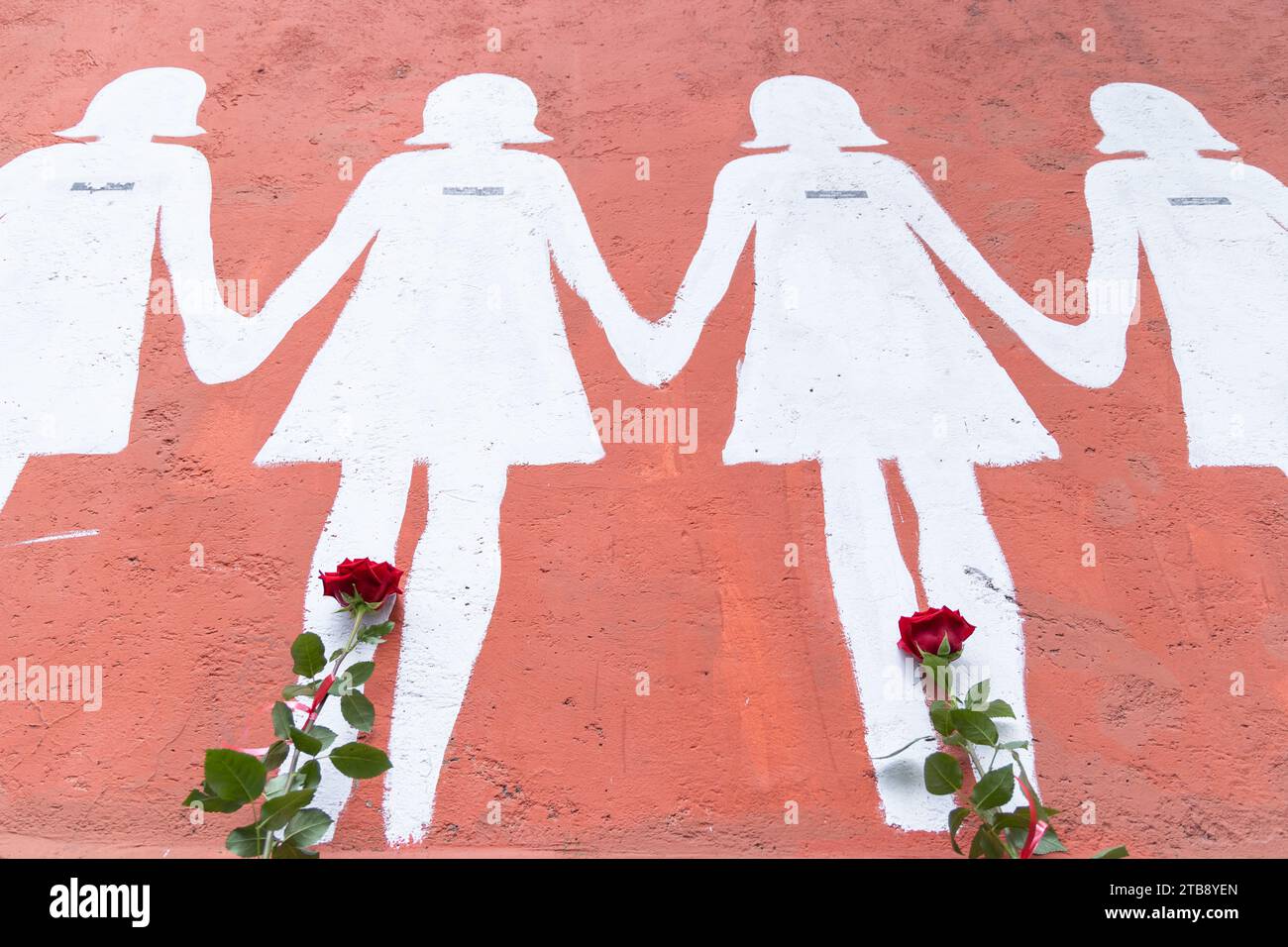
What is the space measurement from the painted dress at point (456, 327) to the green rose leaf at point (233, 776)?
1.02m

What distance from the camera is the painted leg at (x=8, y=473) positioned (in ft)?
9.63

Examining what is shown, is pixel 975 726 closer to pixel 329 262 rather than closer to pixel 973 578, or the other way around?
pixel 973 578

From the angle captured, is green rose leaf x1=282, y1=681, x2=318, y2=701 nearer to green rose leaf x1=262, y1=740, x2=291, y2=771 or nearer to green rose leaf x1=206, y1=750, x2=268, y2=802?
green rose leaf x1=262, y1=740, x2=291, y2=771

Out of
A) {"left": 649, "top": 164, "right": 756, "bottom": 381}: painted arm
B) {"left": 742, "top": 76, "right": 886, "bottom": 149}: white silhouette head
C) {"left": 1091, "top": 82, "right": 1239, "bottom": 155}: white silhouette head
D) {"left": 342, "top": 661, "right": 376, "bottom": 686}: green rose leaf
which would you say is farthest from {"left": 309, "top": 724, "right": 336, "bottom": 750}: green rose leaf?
{"left": 1091, "top": 82, "right": 1239, "bottom": 155}: white silhouette head

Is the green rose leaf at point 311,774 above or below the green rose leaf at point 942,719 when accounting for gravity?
below

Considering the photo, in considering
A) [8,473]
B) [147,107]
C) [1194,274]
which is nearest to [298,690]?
[8,473]

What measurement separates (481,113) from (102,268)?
134cm

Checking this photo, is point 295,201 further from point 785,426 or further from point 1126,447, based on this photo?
point 1126,447

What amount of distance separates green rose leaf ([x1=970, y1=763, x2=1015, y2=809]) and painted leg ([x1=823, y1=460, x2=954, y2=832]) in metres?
0.18

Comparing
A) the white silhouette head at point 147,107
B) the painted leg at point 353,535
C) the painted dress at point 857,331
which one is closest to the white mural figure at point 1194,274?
the painted dress at point 857,331

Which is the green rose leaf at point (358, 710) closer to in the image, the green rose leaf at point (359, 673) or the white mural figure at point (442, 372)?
the green rose leaf at point (359, 673)

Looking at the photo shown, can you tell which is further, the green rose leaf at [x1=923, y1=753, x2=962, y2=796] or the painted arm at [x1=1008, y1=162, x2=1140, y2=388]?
the painted arm at [x1=1008, y1=162, x2=1140, y2=388]

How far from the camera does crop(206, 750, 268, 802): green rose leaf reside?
2.14m

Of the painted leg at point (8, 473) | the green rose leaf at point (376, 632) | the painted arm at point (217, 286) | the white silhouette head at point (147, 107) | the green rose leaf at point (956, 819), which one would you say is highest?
the white silhouette head at point (147, 107)
